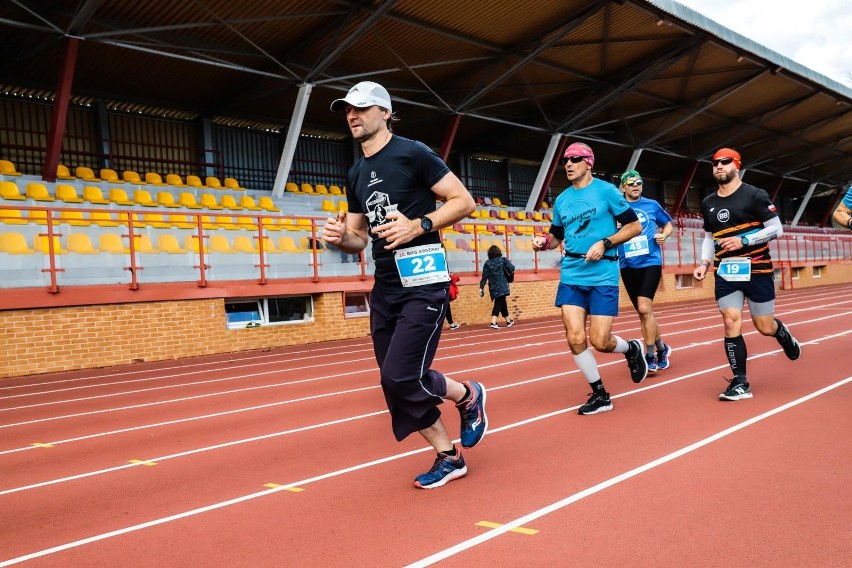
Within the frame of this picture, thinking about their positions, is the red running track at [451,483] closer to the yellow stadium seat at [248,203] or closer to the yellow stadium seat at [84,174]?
the yellow stadium seat at [84,174]

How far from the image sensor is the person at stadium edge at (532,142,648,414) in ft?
20.0

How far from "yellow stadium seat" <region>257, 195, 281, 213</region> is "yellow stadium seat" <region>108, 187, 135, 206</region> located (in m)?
3.76

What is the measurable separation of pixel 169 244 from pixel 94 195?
496 centimetres

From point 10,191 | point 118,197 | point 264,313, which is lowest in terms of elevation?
point 264,313

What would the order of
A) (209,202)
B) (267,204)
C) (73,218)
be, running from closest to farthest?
(73,218)
(209,202)
(267,204)

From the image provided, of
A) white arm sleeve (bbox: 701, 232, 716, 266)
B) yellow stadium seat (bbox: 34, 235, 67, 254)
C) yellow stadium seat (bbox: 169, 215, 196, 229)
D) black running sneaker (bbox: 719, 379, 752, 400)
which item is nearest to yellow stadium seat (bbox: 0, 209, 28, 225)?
yellow stadium seat (bbox: 34, 235, 67, 254)

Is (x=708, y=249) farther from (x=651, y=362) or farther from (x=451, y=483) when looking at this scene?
(x=451, y=483)

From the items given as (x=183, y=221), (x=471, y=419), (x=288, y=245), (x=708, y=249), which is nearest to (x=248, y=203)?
(x=288, y=245)

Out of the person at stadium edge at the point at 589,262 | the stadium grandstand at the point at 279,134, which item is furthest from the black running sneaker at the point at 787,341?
the stadium grandstand at the point at 279,134

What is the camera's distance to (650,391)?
706 cm

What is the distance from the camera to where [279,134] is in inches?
1164

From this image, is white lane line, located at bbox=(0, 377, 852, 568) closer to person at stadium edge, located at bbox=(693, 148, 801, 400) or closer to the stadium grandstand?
person at stadium edge, located at bbox=(693, 148, 801, 400)

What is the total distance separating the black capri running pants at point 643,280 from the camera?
8.10 metres

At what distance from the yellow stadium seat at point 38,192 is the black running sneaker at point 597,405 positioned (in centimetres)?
1370
